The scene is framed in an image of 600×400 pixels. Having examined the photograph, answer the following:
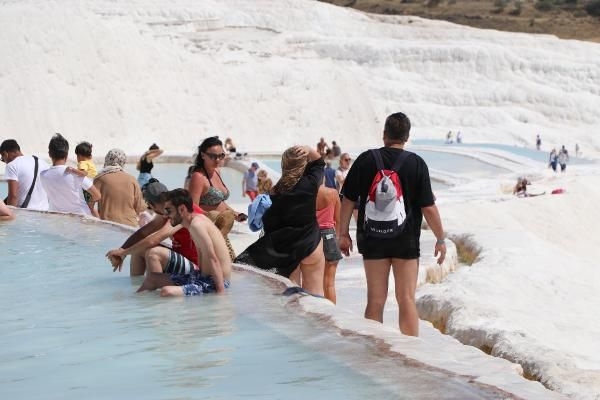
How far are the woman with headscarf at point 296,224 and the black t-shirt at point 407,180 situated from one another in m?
0.80

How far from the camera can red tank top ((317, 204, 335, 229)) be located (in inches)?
288

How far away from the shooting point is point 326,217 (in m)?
7.35

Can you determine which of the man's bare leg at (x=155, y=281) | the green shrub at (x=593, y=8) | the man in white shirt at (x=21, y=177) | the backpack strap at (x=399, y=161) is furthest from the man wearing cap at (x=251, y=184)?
the green shrub at (x=593, y=8)

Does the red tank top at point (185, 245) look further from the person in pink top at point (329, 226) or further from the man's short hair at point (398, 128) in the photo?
the man's short hair at point (398, 128)

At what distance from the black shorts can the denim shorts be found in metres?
1.35

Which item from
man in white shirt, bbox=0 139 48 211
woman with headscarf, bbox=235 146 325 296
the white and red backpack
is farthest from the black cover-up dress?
man in white shirt, bbox=0 139 48 211

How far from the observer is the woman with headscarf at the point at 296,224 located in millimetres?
6852

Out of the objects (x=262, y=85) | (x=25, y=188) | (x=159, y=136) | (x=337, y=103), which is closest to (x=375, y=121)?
(x=337, y=103)

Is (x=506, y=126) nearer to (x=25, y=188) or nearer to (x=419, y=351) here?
(x=25, y=188)

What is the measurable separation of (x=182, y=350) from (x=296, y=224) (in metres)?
1.74

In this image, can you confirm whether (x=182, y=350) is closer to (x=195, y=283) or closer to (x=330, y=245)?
(x=195, y=283)

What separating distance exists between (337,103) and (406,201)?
3322 centimetres

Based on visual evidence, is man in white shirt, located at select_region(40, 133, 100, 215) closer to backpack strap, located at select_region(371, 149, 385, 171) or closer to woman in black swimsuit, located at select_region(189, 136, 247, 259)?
woman in black swimsuit, located at select_region(189, 136, 247, 259)

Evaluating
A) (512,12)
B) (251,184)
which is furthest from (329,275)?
(512,12)
